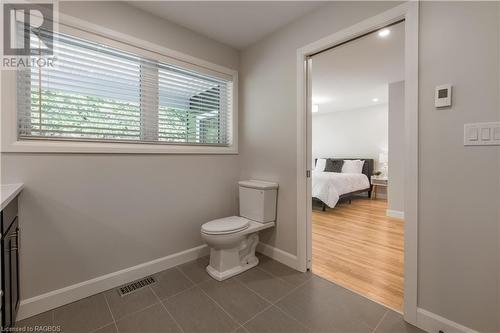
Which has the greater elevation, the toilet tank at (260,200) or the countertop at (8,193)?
the countertop at (8,193)

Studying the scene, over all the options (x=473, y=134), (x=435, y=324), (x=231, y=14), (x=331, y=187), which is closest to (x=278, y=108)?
(x=231, y=14)

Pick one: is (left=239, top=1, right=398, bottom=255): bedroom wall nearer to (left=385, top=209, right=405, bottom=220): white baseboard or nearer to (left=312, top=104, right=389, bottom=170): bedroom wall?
(left=385, top=209, right=405, bottom=220): white baseboard

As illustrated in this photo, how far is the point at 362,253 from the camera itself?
8.38 ft

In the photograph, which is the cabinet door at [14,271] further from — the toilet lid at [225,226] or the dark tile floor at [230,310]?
the toilet lid at [225,226]

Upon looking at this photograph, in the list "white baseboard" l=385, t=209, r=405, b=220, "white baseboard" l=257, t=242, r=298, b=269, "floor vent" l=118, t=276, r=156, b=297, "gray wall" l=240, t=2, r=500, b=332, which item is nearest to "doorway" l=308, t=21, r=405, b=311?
"white baseboard" l=385, t=209, r=405, b=220

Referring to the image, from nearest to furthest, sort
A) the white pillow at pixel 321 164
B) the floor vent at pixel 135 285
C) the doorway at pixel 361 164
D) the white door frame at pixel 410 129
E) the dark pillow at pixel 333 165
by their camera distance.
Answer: the white door frame at pixel 410 129 < the floor vent at pixel 135 285 < the doorway at pixel 361 164 < the dark pillow at pixel 333 165 < the white pillow at pixel 321 164

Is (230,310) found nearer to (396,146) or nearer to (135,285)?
(135,285)

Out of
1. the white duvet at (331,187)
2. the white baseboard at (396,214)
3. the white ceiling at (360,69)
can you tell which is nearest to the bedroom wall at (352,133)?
the white ceiling at (360,69)

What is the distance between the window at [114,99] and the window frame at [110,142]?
0.04 meters

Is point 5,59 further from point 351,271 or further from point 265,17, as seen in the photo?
point 351,271

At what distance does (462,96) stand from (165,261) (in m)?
2.53

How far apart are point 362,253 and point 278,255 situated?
99 cm

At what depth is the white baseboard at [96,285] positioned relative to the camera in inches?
61.2

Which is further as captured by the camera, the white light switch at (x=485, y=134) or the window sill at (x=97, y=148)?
the window sill at (x=97, y=148)
